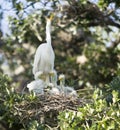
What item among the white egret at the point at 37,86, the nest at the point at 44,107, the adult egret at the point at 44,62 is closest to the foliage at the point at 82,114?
the nest at the point at 44,107

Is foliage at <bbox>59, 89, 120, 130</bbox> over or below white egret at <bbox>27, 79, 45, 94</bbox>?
over

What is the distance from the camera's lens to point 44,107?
219 inches

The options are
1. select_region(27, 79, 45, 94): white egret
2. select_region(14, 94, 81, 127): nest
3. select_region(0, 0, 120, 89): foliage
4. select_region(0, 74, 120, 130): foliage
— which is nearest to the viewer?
select_region(0, 74, 120, 130): foliage

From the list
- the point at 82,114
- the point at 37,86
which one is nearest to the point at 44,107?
the point at 82,114

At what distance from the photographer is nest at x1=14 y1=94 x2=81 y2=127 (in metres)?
5.55

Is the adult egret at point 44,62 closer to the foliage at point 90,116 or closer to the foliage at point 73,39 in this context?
the foliage at point 73,39

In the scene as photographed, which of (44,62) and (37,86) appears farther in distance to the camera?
(44,62)

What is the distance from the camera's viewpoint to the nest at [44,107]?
5.55 m

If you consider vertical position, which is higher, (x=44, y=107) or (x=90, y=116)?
(x=90, y=116)

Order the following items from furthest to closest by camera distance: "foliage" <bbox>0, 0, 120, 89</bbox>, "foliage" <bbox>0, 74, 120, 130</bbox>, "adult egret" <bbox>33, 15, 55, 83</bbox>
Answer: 1. "foliage" <bbox>0, 0, 120, 89</bbox>
2. "adult egret" <bbox>33, 15, 55, 83</bbox>
3. "foliage" <bbox>0, 74, 120, 130</bbox>

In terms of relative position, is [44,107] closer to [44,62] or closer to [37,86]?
[37,86]

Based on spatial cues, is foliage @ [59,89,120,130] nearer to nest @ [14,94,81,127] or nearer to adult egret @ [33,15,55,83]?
nest @ [14,94,81,127]

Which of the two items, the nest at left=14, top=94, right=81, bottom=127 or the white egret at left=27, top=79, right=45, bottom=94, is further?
the white egret at left=27, top=79, right=45, bottom=94

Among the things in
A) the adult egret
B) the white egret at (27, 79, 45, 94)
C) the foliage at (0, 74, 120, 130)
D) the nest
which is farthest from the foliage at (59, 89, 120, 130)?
the adult egret
